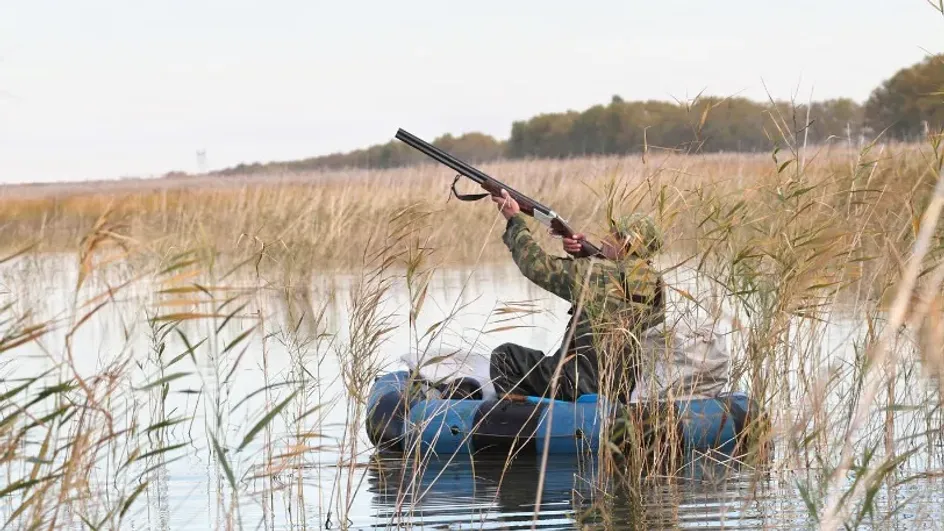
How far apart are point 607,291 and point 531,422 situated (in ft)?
3.61

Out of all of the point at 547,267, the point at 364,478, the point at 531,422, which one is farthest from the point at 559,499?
the point at 547,267

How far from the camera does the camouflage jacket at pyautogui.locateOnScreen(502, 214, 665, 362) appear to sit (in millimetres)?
5523

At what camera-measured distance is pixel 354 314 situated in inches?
205

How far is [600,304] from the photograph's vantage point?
18.5ft

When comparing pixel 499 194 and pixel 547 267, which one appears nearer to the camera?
pixel 547 267

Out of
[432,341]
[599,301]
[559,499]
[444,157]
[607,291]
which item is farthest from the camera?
[444,157]

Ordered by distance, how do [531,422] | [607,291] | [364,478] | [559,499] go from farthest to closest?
[531,422] < [364,478] < [559,499] < [607,291]

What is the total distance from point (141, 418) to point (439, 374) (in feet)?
5.79

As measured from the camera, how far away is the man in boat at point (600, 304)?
5555 mm

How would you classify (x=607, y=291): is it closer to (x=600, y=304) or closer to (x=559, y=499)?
(x=600, y=304)

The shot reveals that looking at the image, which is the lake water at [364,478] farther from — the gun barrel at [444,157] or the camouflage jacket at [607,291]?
the gun barrel at [444,157]

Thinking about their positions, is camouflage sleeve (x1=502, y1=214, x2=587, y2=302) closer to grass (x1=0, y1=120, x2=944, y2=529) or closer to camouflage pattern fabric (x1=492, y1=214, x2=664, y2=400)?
camouflage pattern fabric (x1=492, y1=214, x2=664, y2=400)

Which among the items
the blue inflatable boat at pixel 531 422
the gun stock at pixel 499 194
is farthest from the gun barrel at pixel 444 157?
the blue inflatable boat at pixel 531 422

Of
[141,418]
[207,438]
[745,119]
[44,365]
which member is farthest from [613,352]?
[745,119]
